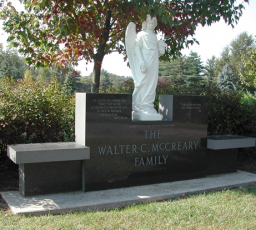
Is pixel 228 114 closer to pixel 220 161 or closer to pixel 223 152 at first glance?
pixel 223 152

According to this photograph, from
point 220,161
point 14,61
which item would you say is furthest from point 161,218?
point 14,61

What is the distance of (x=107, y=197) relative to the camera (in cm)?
487

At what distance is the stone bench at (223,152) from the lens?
6.33 metres

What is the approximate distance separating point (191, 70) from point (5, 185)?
44554mm

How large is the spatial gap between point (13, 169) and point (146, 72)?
133 inches

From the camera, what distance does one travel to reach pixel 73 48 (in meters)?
9.19

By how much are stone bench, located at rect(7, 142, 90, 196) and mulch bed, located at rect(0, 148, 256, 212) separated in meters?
0.53

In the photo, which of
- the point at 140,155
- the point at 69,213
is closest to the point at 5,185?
the point at 69,213

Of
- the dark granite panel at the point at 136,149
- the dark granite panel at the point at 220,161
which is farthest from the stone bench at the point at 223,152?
the dark granite panel at the point at 136,149

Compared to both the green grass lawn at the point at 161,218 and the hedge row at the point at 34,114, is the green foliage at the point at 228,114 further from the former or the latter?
the hedge row at the point at 34,114

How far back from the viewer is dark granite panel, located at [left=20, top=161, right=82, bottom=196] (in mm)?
4848

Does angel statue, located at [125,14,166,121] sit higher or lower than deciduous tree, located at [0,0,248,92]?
lower

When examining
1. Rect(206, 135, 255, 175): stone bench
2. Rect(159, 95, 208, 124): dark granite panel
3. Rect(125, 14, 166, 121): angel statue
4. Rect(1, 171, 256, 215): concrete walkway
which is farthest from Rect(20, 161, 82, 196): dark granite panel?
Rect(206, 135, 255, 175): stone bench

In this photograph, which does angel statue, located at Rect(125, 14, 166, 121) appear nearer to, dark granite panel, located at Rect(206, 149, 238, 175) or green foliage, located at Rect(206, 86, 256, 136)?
dark granite panel, located at Rect(206, 149, 238, 175)
